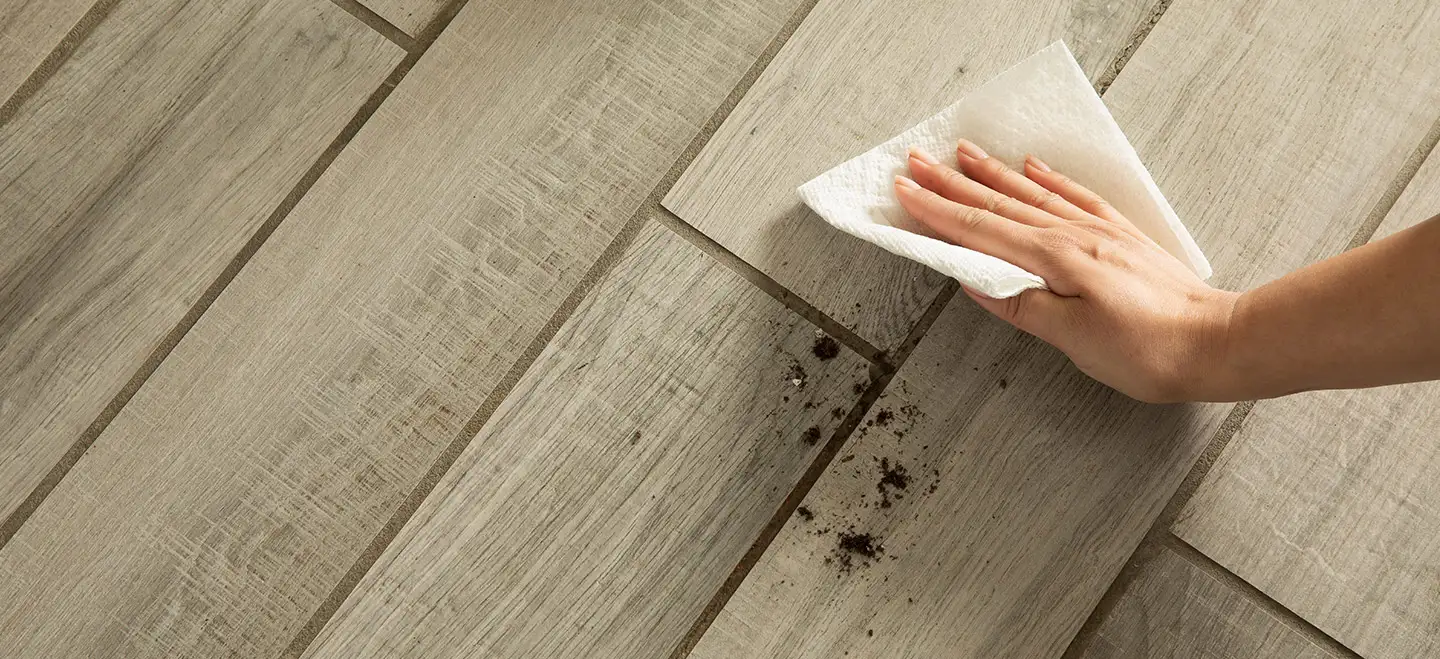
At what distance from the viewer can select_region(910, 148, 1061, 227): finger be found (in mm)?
848

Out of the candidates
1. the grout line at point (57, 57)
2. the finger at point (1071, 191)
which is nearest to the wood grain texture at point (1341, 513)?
the finger at point (1071, 191)

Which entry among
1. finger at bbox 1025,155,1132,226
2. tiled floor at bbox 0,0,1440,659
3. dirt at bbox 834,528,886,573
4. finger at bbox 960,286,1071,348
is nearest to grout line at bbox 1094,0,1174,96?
tiled floor at bbox 0,0,1440,659

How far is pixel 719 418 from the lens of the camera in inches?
35.1

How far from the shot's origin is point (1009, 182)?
2.86ft

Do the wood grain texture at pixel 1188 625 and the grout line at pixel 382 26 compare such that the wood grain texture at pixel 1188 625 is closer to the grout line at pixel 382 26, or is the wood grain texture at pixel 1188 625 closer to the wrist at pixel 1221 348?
the wrist at pixel 1221 348

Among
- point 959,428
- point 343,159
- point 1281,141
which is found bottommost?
point 343,159

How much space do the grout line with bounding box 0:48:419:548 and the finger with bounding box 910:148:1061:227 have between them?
0.50m

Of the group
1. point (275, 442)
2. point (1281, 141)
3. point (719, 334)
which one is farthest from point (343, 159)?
point (1281, 141)

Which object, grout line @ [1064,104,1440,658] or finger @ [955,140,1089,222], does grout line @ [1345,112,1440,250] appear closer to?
grout line @ [1064,104,1440,658]

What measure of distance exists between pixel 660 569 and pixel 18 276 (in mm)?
659

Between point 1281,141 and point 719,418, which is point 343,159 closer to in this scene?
point 719,418

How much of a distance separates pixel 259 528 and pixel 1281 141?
1.00 m

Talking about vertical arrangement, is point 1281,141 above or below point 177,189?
above

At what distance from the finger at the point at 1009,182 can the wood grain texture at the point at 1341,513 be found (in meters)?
0.25
